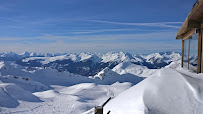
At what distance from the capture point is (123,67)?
14188cm

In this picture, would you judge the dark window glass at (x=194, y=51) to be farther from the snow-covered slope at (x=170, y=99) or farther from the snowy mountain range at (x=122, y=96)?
the snow-covered slope at (x=170, y=99)

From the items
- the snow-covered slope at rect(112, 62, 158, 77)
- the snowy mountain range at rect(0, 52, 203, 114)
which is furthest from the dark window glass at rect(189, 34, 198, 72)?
the snow-covered slope at rect(112, 62, 158, 77)

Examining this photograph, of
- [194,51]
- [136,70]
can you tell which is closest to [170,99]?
[194,51]

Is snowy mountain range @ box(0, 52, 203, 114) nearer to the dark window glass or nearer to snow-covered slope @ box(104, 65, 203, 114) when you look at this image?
snow-covered slope @ box(104, 65, 203, 114)

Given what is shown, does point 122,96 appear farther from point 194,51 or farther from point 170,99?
point 194,51

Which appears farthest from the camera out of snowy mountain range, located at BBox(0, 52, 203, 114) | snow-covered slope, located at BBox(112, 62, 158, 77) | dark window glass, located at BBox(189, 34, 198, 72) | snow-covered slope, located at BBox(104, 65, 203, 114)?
snow-covered slope, located at BBox(112, 62, 158, 77)

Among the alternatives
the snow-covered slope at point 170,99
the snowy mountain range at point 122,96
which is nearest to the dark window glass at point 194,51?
the snowy mountain range at point 122,96

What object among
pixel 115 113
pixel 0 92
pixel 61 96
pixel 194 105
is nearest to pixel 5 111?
pixel 0 92

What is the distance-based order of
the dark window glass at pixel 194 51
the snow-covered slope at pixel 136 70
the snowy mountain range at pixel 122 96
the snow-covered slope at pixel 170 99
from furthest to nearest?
1. the snow-covered slope at pixel 136 70
2. the dark window glass at pixel 194 51
3. the snowy mountain range at pixel 122 96
4. the snow-covered slope at pixel 170 99

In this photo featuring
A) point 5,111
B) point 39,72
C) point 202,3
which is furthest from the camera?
point 39,72

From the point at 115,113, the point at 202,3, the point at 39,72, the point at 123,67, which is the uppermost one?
the point at 202,3

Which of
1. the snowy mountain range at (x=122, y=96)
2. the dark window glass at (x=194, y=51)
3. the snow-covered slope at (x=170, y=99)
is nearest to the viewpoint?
the snow-covered slope at (x=170, y=99)

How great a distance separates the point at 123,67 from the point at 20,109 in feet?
434

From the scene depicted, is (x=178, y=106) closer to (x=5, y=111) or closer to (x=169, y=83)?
(x=169, y=83)
